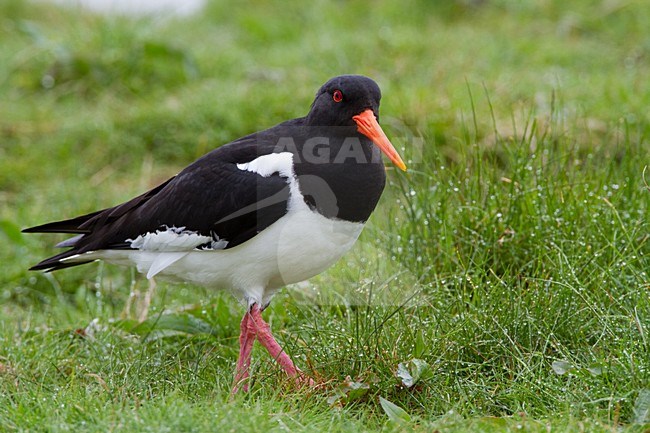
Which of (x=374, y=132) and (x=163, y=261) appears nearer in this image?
(x=374, y=132)

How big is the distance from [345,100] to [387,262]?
989 mm

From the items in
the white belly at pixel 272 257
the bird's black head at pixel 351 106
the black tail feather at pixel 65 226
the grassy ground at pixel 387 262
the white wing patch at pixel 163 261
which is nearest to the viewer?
the grassy ground at pixel 387 262

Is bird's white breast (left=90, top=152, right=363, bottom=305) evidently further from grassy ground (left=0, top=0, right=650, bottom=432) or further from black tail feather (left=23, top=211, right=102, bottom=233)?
black tail feather (left=23, top=211, right=102, bottom=233)

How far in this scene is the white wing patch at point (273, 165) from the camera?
3.80 meters

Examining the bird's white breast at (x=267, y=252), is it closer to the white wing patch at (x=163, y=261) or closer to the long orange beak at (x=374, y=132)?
the white wing patch at (x=163, y=261)

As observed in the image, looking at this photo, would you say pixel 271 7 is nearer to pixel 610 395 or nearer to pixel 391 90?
pixel 391 90

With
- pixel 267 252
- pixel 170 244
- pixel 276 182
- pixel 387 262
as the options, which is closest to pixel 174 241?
pixel 170 244

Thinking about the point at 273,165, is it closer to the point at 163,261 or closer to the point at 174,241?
the point at 174,241

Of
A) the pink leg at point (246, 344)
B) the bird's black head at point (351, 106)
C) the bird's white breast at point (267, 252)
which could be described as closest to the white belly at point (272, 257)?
the bird's white breast at point (267, 252)

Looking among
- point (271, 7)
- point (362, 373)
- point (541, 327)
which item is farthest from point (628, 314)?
point (271, 7)

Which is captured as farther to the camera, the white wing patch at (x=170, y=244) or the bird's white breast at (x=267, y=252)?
the white wing patch at (x=170, y=244)

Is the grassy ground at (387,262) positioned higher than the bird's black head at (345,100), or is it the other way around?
the bird's black head at (345,100)

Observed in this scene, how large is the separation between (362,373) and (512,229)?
44.6 inches

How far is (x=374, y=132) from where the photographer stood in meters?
3.88
